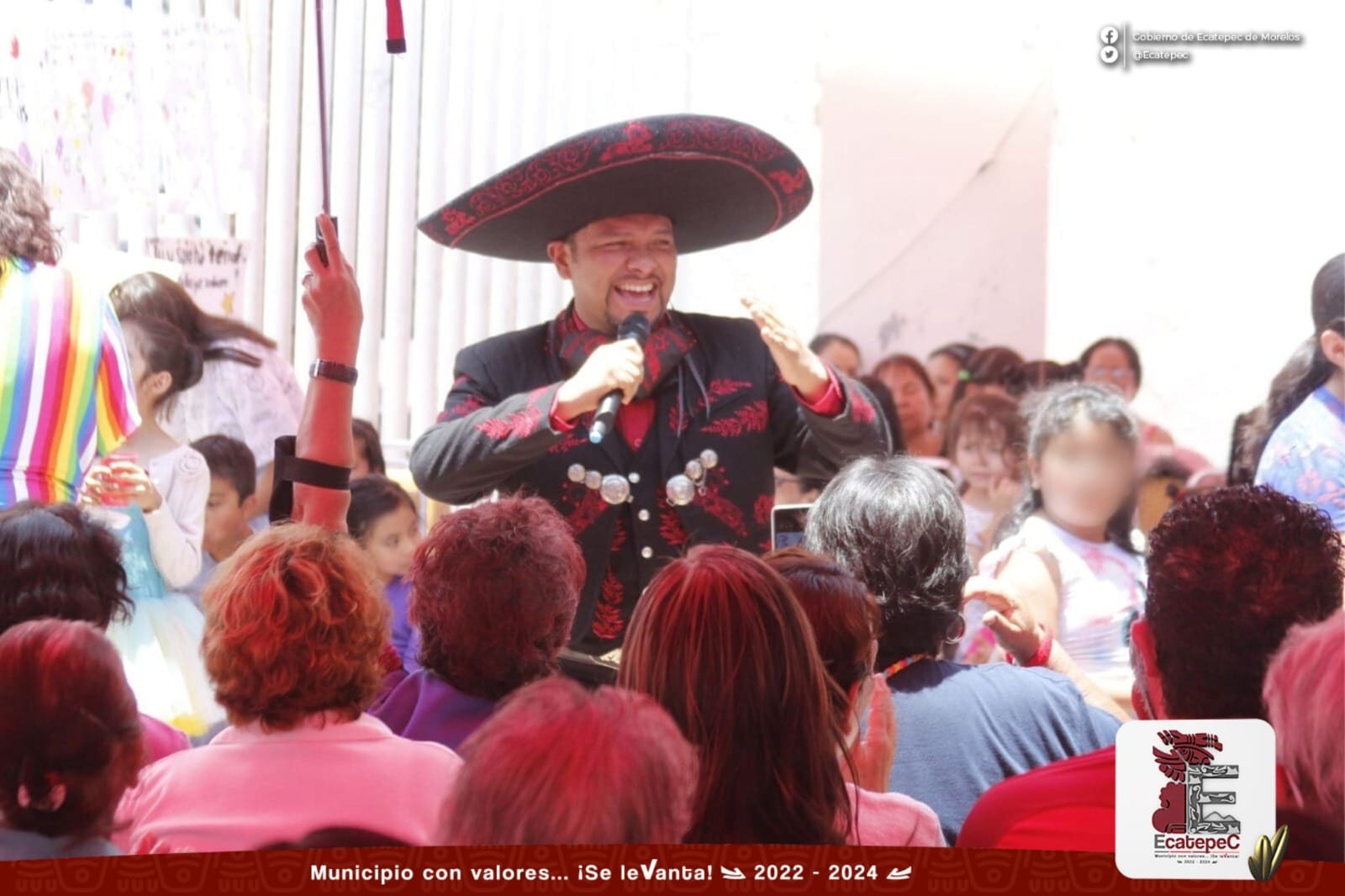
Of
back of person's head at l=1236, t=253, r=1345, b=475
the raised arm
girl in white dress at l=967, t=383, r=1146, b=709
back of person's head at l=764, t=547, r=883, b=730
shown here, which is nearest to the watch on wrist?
the raised arm

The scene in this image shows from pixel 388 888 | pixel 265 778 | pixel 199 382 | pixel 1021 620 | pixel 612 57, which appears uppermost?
pixel 612 57

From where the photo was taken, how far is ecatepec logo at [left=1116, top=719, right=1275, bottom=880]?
2.08 meters

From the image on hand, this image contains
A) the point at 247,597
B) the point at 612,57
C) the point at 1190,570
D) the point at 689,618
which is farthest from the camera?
the point at 612,57

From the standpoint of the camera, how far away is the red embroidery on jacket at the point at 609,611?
98.5 inches

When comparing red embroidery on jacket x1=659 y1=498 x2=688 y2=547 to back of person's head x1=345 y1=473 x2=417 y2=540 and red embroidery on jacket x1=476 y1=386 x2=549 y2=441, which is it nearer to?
red embroidery on jacket x1=476 y1=386 x2=549 y2=441

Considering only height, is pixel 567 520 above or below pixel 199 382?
below

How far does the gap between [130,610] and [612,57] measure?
1115 mm

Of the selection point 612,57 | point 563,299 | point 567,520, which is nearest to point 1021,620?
point 567,520

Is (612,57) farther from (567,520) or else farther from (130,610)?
(130,610)

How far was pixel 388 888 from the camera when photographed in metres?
2.09

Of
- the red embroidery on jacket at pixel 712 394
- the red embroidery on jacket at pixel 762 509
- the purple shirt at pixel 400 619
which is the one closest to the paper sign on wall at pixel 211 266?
the purple shirt at pixel 400 619

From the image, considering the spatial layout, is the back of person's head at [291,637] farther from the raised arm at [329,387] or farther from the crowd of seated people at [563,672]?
the raised arm at [329,387]

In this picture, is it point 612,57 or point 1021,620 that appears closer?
point 1021,620

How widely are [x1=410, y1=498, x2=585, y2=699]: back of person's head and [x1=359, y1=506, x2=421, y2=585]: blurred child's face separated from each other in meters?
0.52
